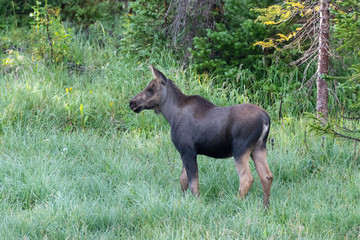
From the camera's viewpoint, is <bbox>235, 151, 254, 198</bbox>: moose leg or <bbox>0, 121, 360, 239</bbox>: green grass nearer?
<bbox>0, 121, 360, 239</bbox>: green grass

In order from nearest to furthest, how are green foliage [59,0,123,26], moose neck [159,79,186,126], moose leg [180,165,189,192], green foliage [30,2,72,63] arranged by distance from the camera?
moose leg [180,165,189,192] → moose neck [159,79,186,126] → green foliage [30,2,72,63] → green foliage [59,0,123,26]

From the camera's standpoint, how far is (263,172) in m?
5.72

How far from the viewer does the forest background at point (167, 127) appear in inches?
201

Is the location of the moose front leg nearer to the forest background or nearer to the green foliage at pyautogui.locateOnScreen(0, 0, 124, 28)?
the forest background

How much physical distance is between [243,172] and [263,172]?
276mm

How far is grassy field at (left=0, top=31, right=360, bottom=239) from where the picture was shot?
4945 mm

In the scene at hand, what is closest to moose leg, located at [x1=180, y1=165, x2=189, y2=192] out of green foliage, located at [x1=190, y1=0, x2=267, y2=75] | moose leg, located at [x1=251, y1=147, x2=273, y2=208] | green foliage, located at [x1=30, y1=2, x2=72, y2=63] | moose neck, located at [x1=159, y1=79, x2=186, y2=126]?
moose neck, located at [x1=159, y1=79, x2=186, y2=126]

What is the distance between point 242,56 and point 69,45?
14.2 feet

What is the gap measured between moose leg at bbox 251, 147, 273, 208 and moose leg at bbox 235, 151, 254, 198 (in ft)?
0.56

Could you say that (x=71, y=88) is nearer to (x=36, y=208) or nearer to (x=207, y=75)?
(x=207, y=75)

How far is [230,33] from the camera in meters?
9.75

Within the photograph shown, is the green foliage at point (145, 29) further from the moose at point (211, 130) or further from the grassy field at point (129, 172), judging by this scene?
the moose at point (211, 130)

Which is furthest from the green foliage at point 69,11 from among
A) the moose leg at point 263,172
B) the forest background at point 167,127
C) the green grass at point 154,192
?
the moose leg at point 263,172

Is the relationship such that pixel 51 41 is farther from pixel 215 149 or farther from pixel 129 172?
pixel 215 149
